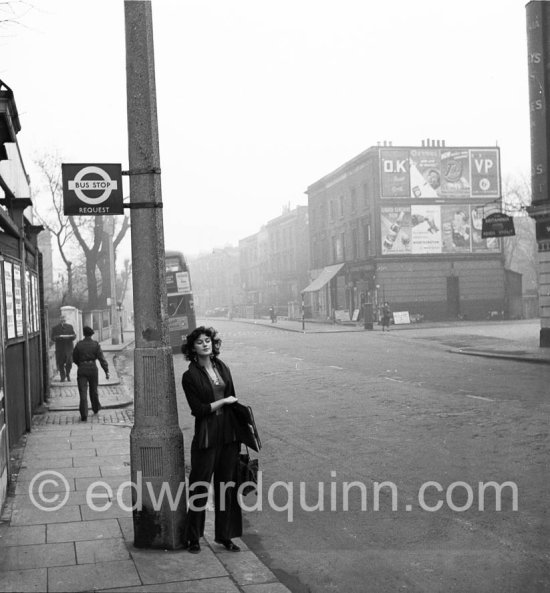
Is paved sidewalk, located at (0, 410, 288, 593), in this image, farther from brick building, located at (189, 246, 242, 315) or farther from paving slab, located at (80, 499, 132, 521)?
brick building, located at (189, 246, 242, 315)

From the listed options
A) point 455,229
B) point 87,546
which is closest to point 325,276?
point 455,229

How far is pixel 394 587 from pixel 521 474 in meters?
3.28

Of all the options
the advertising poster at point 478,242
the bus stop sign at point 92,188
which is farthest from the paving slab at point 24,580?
the advertising poster at point 478,242

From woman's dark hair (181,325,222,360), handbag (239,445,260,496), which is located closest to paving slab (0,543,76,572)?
handbag (239,445,260,496)

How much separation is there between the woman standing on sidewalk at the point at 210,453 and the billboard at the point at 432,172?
4595 centimetres

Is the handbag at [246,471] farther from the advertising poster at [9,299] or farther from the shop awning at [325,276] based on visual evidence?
the shop awning at [325,276]

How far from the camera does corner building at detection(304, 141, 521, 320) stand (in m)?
50.0

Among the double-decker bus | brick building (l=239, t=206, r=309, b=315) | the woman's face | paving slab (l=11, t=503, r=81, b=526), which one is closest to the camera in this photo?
the woman's face

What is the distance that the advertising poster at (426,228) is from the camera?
166 ft

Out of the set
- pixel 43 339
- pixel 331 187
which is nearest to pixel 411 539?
pixel 43 339

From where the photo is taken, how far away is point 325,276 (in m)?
60.8

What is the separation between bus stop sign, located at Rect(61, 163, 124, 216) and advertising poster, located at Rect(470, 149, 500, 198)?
159 feet

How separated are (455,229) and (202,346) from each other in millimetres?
47544

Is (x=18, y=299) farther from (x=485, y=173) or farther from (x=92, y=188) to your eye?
(x=485, y=173)
